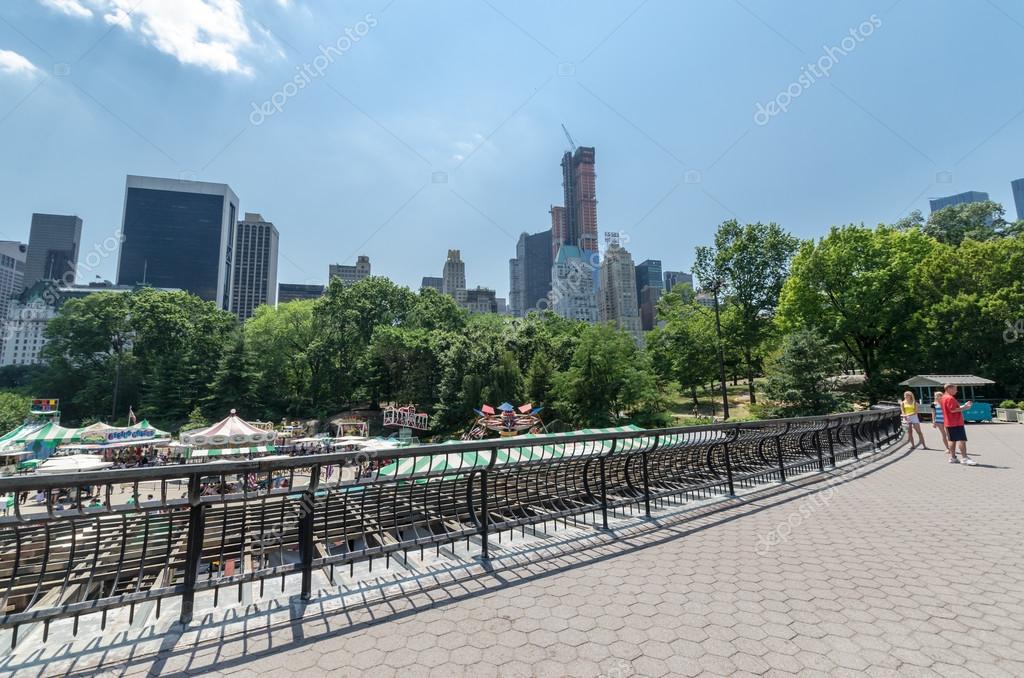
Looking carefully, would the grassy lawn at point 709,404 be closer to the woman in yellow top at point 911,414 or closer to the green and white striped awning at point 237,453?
the woman in yellow top at point 911,414

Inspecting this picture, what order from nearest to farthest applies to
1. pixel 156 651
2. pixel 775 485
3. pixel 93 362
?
1. pixel 156 651
2. pixel 775 485
3. pixel 93 362

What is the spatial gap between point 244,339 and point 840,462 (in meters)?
53.8

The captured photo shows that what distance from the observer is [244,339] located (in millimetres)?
49406

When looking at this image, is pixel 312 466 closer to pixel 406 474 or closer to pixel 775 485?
pixel 406 474

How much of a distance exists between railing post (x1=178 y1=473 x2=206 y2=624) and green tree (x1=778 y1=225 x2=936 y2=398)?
4001 cm

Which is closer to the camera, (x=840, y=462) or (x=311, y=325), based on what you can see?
(x=840, y=462)

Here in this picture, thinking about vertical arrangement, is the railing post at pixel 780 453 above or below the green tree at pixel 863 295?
below

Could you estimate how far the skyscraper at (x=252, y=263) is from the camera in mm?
174375

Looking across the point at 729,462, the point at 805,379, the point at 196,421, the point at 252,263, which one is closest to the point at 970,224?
the point at 805,379

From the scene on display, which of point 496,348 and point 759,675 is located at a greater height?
point 496,348

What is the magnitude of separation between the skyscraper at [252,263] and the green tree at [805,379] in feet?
596

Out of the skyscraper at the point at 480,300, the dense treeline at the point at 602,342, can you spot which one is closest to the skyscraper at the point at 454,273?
the skyscraper at the point at 480,300

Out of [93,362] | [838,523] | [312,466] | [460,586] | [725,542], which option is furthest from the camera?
[93,362]

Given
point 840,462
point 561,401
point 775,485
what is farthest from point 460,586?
point 561,401
